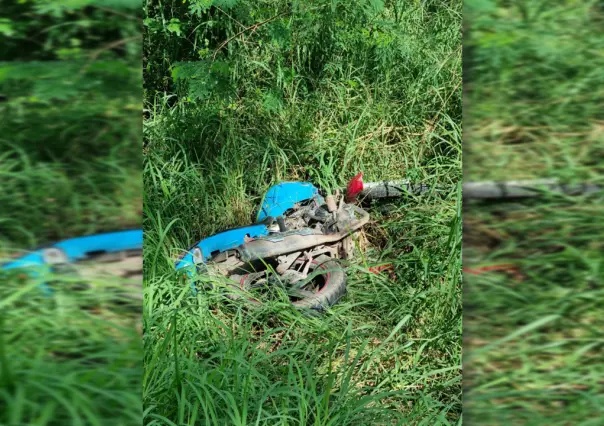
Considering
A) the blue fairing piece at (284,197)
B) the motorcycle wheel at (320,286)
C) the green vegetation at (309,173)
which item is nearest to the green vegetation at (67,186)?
the green vegetation at (309,173)

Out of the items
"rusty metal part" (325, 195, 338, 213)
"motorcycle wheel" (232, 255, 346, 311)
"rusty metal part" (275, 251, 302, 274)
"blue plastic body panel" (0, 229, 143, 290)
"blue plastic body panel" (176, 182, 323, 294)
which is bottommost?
"motorcycle wheel" (232, 255, 346, 311)

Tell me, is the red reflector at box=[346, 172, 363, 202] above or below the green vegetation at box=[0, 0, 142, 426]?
below

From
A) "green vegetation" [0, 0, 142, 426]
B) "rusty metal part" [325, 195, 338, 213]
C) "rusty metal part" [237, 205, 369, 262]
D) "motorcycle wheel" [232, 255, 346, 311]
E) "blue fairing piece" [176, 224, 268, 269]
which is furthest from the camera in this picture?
"rusty metal part" [325, 195, 338, 213]

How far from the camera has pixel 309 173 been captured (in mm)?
5000

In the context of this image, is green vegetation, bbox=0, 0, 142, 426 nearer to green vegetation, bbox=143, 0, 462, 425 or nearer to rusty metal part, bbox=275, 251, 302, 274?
green vegetation, bbox=143, 0, 462, 425

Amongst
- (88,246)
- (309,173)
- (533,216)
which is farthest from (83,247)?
(309,173)

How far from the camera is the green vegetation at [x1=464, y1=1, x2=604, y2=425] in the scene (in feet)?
3.43

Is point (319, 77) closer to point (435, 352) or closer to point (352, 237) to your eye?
point (352, 237)

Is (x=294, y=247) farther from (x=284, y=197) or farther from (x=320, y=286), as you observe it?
(x=284, y=197)

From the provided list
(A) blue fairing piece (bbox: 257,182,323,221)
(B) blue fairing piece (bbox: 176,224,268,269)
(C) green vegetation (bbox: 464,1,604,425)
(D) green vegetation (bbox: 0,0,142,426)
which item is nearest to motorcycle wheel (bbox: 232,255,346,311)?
(B) blue fairing piece (bbox: 176,224,268,269)

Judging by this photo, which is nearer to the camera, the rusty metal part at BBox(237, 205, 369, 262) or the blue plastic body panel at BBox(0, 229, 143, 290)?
the blue plastic body panel at BBox(0, 229, 143, 290)

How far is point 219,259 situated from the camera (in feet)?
12.7

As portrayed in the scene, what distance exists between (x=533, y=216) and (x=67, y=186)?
73cm

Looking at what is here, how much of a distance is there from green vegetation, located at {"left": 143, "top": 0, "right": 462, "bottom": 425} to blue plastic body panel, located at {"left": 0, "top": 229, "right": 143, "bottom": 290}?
1338 mm
